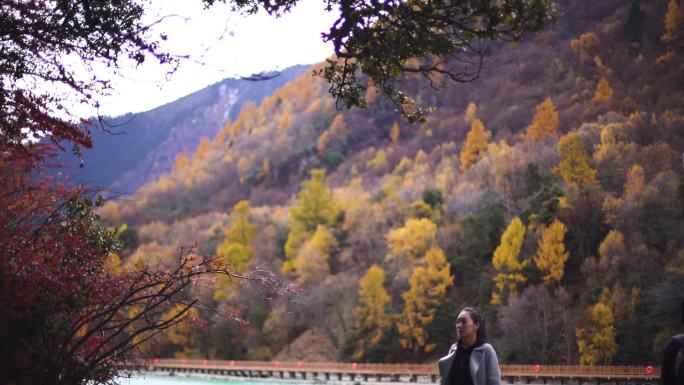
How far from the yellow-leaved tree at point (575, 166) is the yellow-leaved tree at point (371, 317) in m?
18.4

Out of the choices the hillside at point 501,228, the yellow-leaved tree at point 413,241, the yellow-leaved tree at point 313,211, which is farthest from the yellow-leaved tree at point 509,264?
the yellow-leaved tree at point 313,211

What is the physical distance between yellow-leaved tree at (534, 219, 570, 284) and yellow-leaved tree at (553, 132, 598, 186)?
12.4m

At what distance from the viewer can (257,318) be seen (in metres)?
59.8

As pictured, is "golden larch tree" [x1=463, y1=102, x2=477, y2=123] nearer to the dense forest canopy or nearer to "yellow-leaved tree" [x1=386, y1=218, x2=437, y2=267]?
the dense forest canopy

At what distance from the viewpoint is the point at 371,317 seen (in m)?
51.4

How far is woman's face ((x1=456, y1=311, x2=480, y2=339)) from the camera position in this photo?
5109mm

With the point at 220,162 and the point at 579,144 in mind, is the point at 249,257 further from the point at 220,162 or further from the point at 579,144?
the point at 220,162

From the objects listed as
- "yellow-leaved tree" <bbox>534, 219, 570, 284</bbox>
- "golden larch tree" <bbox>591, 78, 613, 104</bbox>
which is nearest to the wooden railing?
"yellow-leaved tree" <bbox>534, 219, 570, 284</bbox>

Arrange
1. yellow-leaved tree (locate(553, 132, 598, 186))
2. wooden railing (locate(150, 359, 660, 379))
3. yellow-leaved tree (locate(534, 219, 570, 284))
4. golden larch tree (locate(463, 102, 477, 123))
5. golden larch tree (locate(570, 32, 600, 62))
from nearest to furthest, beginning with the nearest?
wooden railing (locate(150, 359, 660, 379)) → yellow-leaved tree (locate(534, 219, 570, 284)) → yellow-leaved tree (locate(553, 132, 598, 186)) → golden larch tree (locate(463, 102, 477, 123)) → golden larch tree (locate(570, 32, 600, 62))

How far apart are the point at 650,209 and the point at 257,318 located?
30657 millimetres

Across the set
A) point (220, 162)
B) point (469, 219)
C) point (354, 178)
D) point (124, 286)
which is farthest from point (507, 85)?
point (124, 286)

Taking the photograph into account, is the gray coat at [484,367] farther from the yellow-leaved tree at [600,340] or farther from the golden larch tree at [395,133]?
the golden larch tree at [395,133]

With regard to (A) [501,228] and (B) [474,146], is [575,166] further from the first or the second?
(B) [474,146]

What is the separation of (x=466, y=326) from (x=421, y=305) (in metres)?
44.6
